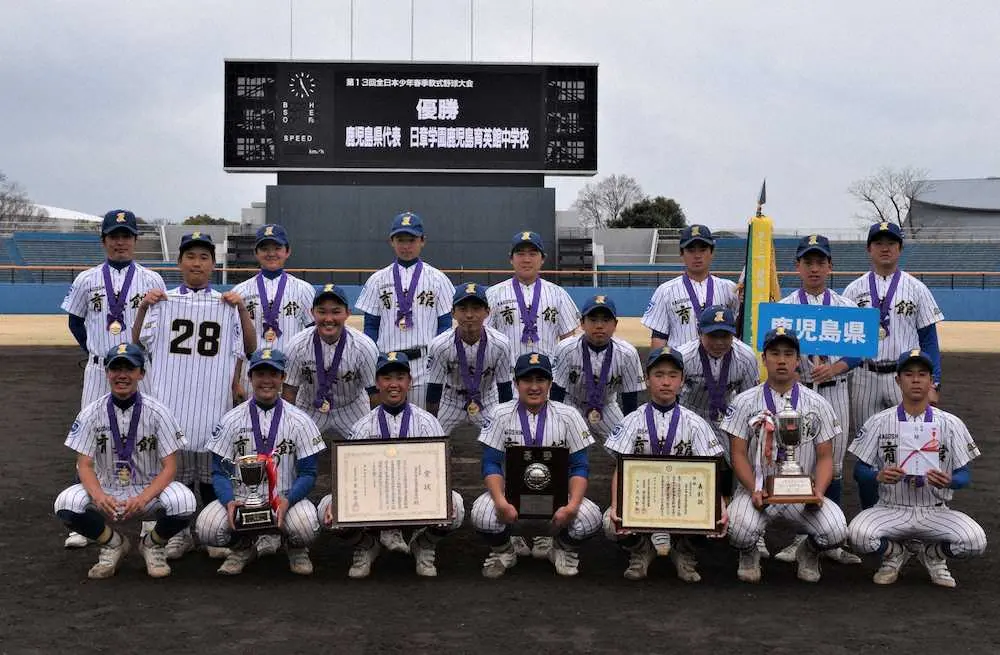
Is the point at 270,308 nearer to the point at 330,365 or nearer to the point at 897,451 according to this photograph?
the point at 330,365

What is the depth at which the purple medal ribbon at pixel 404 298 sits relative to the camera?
764cm

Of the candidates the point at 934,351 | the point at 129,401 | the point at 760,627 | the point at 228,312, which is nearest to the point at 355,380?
the point at 228,312

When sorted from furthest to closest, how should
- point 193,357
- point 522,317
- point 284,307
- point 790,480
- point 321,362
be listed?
point 284,307, point 522,317, point 321,362, point 193,357, point 790,480

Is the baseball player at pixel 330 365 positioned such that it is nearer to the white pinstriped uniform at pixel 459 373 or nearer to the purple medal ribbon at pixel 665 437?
the white pinstriped uniform at pixel 459 373

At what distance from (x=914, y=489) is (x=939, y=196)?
76.0m

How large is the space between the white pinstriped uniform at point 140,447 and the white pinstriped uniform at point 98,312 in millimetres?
934

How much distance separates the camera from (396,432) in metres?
6.22

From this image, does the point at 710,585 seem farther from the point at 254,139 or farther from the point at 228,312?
the point at 254,139

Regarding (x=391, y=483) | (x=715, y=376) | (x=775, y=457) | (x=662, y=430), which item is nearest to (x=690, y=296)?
(x=715, y=376)

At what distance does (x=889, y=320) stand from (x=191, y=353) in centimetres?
468

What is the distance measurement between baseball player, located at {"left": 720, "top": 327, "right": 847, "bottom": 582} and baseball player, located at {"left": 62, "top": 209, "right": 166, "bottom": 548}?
3971 mm

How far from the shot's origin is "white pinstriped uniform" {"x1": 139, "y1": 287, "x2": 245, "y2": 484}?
22.1 feet

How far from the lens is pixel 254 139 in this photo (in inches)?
1227

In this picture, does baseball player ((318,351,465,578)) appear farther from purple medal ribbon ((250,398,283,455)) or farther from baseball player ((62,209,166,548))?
baseball player ((62,209,166,548))
